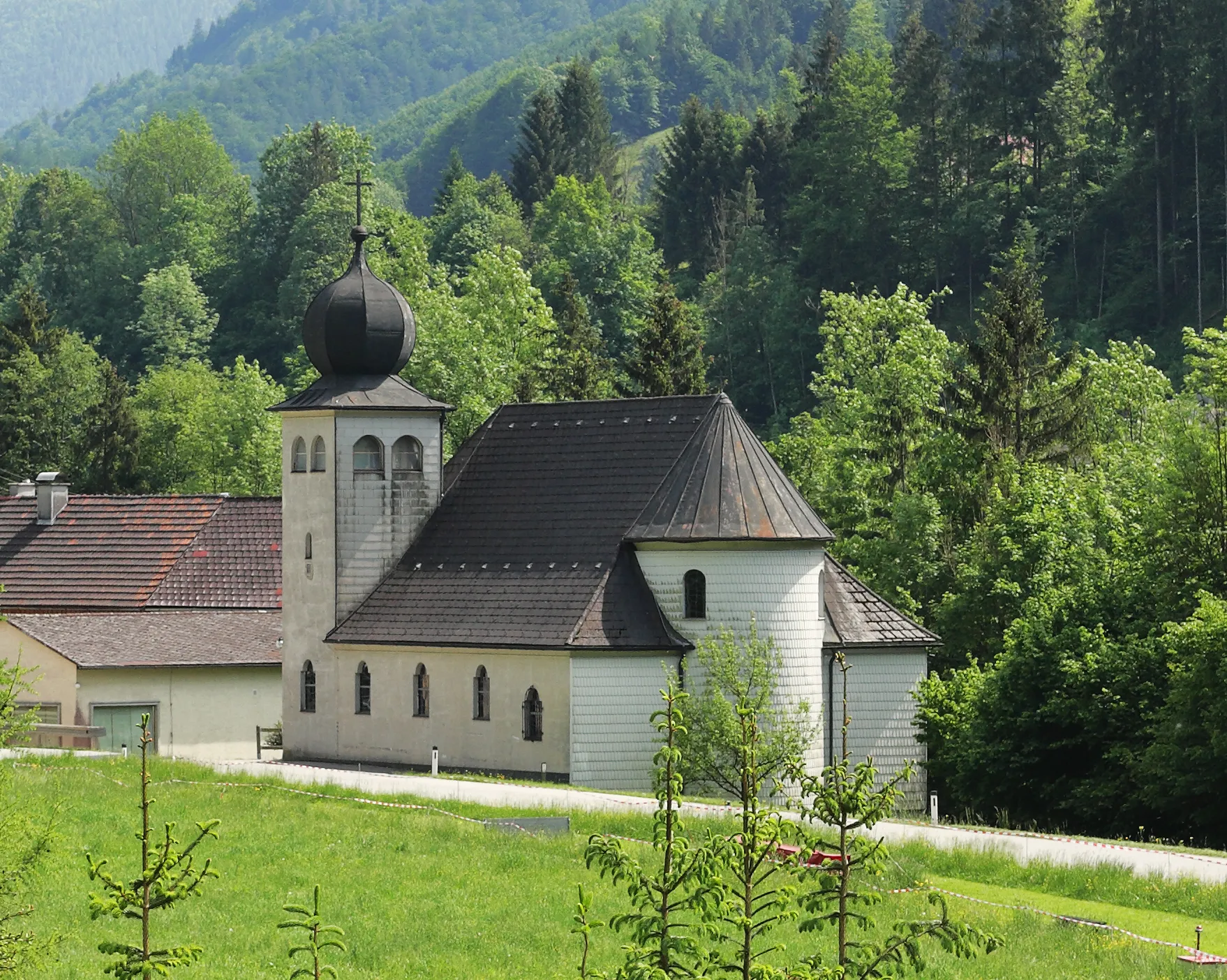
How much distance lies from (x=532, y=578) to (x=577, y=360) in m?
36.3

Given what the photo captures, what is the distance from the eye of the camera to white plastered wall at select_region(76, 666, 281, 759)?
50000mm

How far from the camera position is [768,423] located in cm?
10575

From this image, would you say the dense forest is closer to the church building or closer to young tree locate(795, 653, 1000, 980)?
the church building

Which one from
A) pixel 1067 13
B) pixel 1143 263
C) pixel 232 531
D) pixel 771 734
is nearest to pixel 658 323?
pixel 232 531

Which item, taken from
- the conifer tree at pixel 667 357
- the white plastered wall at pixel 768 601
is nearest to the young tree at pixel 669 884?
the white plastered wall at pixel 768 601

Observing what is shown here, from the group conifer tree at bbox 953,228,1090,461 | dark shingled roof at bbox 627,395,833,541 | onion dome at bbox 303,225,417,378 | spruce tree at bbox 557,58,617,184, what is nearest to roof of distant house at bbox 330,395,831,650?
dark shingled roof at bbox 627,395,833,541

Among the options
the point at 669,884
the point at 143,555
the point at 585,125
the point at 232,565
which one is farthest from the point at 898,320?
the point at 585,125

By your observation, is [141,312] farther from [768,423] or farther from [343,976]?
[343,976]

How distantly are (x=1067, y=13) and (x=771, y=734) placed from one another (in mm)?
79229

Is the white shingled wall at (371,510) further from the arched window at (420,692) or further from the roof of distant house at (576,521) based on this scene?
the arched window at (420,692)

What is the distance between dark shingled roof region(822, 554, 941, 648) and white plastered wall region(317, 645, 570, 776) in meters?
5.47

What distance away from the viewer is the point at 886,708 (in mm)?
45812

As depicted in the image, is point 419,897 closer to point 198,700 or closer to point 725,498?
point 725,498

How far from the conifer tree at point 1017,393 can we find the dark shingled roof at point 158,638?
19958mm
